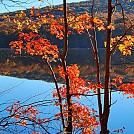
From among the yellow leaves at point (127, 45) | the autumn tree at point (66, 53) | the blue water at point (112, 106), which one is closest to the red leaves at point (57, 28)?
the autumn tree at point (66, 53)

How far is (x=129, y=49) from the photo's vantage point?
6.92 metres

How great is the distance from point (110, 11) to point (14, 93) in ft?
52.0

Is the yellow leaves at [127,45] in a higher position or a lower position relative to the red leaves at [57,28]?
lower

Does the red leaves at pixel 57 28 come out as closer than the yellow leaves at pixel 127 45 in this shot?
No

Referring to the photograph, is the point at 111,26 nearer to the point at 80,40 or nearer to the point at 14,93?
the point at 14,93

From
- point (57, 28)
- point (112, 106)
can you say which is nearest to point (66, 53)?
point (57, 28)

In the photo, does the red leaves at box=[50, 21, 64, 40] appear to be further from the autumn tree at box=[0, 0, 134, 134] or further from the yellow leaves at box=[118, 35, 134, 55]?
the yellow leaves at box=[118, 35, 134, 55]

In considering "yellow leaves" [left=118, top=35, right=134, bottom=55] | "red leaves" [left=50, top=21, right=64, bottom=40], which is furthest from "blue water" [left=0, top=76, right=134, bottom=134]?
"yellow leaves" [left=118, top=35, right=134, bottom=55]

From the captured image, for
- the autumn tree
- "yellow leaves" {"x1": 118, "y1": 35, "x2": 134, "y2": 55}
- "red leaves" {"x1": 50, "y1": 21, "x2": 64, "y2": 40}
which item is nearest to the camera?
the autumn tree

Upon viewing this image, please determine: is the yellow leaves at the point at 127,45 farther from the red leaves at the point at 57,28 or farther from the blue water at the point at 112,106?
the blue water at the point at 112,106

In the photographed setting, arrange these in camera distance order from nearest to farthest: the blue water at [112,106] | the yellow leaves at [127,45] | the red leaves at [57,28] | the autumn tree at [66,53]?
the autumn tree at [66,53]
the yellow leaves at [127,45]
the red leaves at [57,28]
the blue water at [112,106]

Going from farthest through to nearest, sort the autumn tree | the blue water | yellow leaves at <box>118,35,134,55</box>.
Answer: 1. the blue water
2. yellow leaves at <box>118,35,134,55</box>
3. the autumn tree

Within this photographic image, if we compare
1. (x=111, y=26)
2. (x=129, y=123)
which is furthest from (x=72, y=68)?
(x=129, y=123)

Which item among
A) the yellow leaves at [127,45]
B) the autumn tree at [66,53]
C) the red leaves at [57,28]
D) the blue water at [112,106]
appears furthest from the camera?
the blue water at [112,106]
